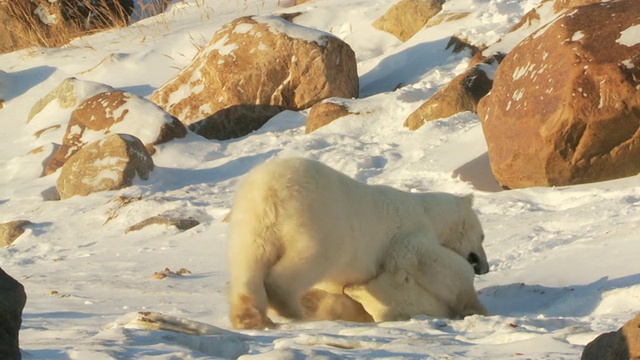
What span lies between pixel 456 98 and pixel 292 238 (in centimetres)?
755

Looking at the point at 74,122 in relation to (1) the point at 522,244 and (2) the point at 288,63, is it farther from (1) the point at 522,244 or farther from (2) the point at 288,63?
(1) the point at 522,244

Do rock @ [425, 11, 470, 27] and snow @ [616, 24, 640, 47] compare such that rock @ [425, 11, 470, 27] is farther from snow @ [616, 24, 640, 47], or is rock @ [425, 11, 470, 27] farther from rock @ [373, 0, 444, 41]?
snow @ [616, 24, 640, 47]

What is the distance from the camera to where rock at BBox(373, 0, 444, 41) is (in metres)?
17.6

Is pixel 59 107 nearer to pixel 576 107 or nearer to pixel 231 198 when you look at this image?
pixel 231 198

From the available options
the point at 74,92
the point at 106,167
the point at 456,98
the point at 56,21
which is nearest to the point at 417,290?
the point at 456,98

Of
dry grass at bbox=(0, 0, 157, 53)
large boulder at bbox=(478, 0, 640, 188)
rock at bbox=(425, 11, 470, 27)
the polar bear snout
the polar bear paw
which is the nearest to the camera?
the polar bear paw

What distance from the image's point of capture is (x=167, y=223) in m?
11.0

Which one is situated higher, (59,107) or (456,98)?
(59,107)

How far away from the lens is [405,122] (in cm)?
1349

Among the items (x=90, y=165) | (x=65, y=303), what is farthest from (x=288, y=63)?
(x=65, y=303)

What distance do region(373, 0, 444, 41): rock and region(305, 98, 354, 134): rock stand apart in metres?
3.73

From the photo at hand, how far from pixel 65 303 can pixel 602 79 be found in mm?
5116

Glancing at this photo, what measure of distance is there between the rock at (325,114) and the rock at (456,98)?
108cm

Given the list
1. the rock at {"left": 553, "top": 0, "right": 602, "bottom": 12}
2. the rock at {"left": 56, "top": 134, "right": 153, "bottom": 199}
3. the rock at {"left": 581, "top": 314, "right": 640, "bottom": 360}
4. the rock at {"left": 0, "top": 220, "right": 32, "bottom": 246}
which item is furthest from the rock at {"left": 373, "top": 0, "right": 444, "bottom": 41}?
the rock at {"left": 581, "top": 314, "right": 640, "bottom": 360}
